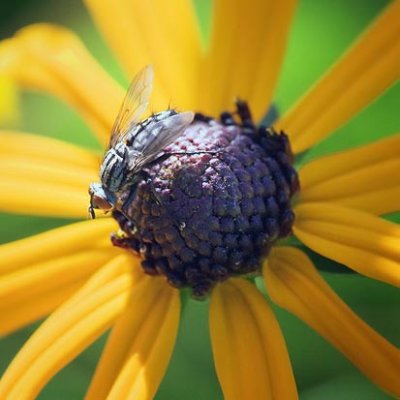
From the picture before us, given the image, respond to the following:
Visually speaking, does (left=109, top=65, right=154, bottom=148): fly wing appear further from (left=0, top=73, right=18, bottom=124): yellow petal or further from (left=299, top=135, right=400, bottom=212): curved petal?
(left=0, top=73, right=18, bottom=124): yellow petal

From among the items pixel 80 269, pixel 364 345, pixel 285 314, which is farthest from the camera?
pixel 285 314

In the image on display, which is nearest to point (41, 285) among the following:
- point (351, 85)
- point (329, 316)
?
point (329, 316)

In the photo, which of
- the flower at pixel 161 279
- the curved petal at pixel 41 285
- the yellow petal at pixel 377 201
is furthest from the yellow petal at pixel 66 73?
the yellow petal at pixel 377 201

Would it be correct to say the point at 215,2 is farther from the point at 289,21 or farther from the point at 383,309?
the point at 383,309

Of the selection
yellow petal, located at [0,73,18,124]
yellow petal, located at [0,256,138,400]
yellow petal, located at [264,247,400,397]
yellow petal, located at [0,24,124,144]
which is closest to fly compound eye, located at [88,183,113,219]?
yellow petal, located at [0,256,138,400]

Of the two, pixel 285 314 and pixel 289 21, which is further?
pixel 285 314

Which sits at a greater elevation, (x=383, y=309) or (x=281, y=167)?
(x=281, y=167)

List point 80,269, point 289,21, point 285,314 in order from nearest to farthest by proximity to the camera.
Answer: point 80,269
point 289,21
point 285,314

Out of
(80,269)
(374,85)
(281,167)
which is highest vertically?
(374,85)

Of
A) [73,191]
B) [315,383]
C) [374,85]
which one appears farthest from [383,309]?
[73,191]
